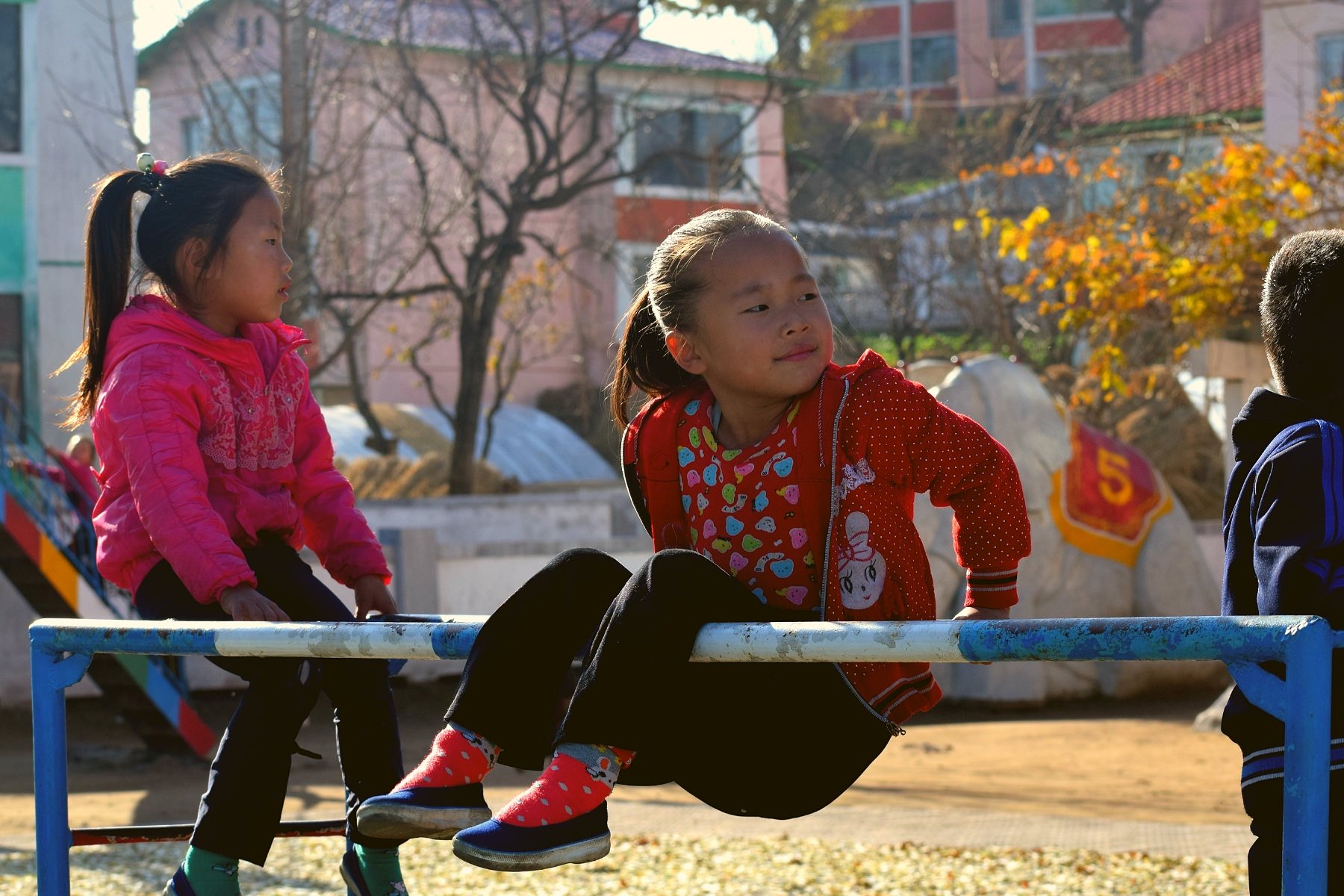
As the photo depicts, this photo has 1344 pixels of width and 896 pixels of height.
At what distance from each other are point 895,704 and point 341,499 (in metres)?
1.21

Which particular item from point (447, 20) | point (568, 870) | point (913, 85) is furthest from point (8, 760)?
point (913, 85)

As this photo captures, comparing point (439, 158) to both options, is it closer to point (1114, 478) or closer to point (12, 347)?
point (12, 347)

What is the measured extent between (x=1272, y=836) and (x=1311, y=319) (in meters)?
0.75

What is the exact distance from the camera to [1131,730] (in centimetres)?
909

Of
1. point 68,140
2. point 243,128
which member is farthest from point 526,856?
point 243,128

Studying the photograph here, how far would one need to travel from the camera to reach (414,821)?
2.26 m

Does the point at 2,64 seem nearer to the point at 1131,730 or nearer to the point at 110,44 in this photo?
the point at 110,44

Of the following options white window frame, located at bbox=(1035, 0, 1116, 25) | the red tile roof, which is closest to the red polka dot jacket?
the red tile roof

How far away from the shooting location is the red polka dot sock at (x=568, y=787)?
2.20 m

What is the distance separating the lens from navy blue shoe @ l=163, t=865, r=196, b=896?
2.67 meters

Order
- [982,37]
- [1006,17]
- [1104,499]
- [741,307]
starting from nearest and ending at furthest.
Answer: [741,307] → [1104,499] → [982,37] → [1006,17]

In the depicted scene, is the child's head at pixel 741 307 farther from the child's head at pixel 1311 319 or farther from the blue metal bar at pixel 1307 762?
the blue metal bar at pixel 1307 762

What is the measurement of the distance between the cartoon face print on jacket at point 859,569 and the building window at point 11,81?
12.1 meters

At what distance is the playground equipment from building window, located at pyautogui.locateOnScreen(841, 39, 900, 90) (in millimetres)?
35760
